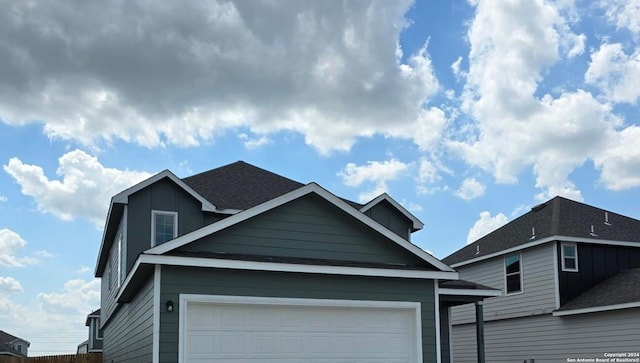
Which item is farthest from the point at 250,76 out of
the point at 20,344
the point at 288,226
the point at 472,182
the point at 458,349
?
the point at 20,344

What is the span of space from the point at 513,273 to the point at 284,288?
43.8 ft

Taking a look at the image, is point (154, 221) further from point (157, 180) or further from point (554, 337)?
point (554, 337)

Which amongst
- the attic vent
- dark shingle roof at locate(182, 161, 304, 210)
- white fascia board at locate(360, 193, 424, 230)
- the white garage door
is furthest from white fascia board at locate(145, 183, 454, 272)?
the attic vent

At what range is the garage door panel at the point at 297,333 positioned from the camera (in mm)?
11148

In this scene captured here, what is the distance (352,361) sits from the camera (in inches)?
484

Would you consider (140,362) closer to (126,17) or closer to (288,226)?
(288,226)

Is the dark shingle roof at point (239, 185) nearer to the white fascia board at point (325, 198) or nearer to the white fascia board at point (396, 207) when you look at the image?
the white fascia board at point (396, 207)

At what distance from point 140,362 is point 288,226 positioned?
3558 millimetres

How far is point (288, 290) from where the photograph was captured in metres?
11.9

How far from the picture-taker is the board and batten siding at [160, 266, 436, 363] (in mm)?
10750

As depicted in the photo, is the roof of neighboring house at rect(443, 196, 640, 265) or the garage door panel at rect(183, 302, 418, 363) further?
the roof of neighboring house at rect(443, 196, 640, 265)

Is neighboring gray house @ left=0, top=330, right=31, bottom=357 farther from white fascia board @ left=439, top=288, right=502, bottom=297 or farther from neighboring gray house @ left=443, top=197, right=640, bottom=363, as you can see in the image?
white fascia board @ left=439, top=288, right=502, bottom=297

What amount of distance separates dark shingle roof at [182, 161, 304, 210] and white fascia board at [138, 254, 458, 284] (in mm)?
5908

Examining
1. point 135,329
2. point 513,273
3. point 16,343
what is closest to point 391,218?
point 513,273
